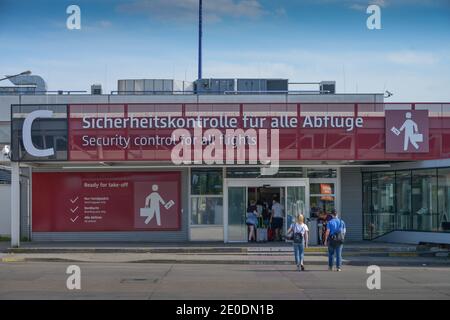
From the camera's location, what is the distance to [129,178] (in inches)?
1244

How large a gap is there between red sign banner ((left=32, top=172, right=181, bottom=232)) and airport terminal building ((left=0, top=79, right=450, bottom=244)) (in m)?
0.04

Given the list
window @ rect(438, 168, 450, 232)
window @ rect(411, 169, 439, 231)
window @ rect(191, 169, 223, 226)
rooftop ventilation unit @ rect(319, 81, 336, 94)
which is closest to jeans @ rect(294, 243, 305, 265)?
window @ rect(438, 168, 450, 232)

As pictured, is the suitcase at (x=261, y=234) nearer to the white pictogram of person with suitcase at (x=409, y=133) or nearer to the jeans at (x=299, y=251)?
the white pictogram of person with suitcase at (x=409, y=133)

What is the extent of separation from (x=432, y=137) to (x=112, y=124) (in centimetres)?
1244

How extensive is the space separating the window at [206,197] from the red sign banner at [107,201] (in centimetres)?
68

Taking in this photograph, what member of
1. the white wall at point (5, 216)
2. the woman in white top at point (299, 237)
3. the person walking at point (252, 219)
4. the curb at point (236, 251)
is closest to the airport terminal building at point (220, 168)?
the person walking at point (252, 219)

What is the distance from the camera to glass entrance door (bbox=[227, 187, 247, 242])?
102 feet

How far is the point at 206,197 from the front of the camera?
103 feet

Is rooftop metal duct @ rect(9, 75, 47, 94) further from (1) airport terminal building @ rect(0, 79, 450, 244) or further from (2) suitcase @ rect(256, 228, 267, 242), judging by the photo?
(2) suitcase @ rect(256, 228, 267, 242)

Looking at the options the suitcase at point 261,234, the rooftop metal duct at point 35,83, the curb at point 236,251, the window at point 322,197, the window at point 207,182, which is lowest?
the curb at point 236,251

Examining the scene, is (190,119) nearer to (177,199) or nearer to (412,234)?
(177,199)

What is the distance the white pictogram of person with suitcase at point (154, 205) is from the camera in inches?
1242
